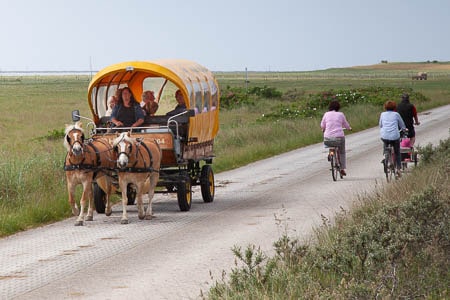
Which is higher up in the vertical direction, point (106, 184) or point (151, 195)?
point (106, 184)

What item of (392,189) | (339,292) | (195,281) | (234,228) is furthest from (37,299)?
(392,189)

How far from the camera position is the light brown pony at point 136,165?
15.4 m

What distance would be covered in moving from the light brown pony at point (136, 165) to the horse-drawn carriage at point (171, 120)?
14 centimetres

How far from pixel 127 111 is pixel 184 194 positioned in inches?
74.2

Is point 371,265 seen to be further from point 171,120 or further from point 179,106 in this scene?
point 179,106

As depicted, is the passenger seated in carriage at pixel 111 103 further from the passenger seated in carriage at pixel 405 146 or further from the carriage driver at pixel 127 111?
the passenger seated in carriage at pixel 405 146

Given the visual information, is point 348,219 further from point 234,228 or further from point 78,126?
point 78,126

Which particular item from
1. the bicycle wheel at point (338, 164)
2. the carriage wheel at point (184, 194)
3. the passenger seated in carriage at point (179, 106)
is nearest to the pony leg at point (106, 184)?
→ the carriage wheel at point (184, 194)

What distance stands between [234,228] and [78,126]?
2.95m

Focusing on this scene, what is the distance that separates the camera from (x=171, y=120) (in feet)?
56.0

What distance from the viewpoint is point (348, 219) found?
494 inches

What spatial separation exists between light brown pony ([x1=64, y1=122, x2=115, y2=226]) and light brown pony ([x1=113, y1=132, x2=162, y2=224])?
27 cm

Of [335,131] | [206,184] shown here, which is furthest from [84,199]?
[335,131]

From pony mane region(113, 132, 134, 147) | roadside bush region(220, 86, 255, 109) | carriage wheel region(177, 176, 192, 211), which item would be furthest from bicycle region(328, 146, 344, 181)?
roadside bush region(220, 86, 255, 109)
